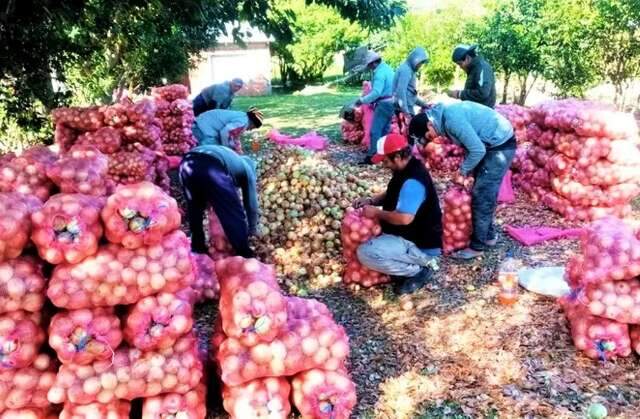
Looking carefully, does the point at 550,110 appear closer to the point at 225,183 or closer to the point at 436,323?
the point at 436,323

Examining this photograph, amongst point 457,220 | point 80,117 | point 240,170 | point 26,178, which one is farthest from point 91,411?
point 80,117

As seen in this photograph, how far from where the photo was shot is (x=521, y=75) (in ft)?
43.0

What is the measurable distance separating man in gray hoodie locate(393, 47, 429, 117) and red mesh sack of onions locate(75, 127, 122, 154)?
4.09 metres

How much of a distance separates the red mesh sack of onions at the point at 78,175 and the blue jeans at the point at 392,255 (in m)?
2.09

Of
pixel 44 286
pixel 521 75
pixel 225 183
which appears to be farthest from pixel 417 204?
pixel 521 75

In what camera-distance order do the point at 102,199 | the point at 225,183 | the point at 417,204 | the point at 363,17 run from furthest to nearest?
the point at 363,17 < the point at 225,183 < the point at 417,204 < the point at 102,199

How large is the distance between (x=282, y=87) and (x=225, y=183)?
2440 cm

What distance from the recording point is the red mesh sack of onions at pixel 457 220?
5031 mm

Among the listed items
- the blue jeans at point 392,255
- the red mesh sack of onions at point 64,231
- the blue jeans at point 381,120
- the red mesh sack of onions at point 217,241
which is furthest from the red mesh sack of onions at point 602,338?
the blue jeans at point 381,120

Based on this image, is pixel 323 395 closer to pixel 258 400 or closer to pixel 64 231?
pixel 258 400

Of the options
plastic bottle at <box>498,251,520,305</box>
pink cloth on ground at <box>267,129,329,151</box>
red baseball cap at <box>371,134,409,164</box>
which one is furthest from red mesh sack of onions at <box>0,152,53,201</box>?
pink cloth on ground at <box>267,129,329,151</box>

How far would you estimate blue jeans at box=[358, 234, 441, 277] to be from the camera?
4.26 m

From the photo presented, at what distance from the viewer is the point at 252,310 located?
107 inches

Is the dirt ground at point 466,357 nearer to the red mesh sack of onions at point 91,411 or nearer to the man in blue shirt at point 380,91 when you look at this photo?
the red mesh sack of onions at point 91,411
